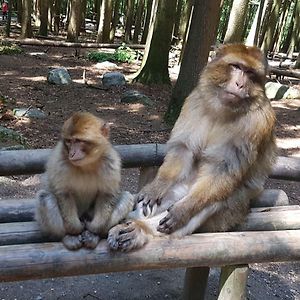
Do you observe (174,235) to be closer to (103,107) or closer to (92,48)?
(103,107)

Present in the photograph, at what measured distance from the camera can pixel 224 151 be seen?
3025 mm

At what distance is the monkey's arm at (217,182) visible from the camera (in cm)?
288

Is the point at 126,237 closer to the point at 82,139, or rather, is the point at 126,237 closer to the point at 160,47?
the point at 82,139

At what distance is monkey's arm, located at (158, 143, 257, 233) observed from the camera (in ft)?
9.46

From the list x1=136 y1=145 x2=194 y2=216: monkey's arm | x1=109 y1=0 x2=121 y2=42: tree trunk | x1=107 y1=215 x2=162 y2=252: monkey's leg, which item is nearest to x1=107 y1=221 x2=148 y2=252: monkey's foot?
x1=107 y1=215 x2=162 y2=252: monkey's leg

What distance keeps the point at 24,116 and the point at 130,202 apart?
623 centimetres

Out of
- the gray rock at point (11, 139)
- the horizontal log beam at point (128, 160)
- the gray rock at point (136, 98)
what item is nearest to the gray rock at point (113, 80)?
the gray rock at point (136, 98)

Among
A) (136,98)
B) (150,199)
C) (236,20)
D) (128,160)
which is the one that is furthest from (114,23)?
(150,199)

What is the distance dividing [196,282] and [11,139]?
4.24m

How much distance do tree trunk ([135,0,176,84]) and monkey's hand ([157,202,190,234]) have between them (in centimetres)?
870

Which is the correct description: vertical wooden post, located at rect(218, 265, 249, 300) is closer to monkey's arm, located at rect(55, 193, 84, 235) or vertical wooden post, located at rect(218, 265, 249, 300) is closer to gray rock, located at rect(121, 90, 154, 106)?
monkey's arm, located at rect(55, 193, 84, 235)

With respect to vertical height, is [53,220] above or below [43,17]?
above

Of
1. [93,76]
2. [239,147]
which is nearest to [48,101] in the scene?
[93,76]

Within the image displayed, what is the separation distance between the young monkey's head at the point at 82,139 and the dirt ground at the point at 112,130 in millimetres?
1806
